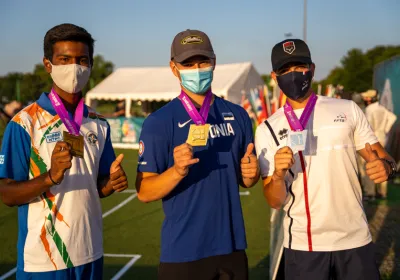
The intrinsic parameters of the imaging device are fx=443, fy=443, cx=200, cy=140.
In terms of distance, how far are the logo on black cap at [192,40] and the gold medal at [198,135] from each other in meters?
0.59

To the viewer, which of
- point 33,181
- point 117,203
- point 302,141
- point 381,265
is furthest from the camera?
point 117,203

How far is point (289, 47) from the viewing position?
3.07 m

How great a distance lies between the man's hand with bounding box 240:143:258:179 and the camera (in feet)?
8.61

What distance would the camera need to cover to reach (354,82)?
6475 cm

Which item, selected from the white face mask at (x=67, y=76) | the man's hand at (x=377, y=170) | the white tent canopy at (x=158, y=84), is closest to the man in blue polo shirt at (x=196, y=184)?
the white face mask at (x=67, y=76)

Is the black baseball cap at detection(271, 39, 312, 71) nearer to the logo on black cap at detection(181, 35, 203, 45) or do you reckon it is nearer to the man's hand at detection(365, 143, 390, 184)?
the logo on black cap at detection(181, 35, 203, 45)

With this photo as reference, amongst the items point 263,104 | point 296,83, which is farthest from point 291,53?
point 263,104

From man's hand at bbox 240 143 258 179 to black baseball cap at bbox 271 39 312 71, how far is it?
773mm

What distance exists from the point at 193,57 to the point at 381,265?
4.57 m

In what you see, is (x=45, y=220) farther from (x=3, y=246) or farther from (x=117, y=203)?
(x=117, y=203)

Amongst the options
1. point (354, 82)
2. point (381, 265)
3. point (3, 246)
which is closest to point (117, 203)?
point (3, 246)

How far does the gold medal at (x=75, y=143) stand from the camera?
8.13 ft

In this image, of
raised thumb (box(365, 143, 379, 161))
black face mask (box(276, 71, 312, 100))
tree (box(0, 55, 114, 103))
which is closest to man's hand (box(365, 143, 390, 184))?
raised thumb (box(365, 143, 379, 161))

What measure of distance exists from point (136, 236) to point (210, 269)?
524 cm
